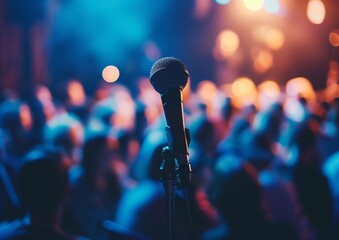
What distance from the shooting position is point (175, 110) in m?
1.70

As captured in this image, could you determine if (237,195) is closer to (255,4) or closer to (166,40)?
(255,4)

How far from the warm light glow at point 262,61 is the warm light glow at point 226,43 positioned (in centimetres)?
109

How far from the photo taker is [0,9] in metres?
11.8

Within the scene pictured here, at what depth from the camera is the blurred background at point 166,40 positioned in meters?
12.7

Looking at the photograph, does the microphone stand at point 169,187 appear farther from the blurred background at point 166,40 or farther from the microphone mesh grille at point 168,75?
the blurred background at point 166,40

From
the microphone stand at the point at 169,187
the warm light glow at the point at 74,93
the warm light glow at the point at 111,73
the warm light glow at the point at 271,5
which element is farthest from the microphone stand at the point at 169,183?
the warm light glow at the point at 111,73

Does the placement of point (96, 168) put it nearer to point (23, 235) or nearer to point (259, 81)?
point (23, 235)

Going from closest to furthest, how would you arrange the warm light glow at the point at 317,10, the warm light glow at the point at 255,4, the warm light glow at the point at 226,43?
the warm light glow at the point at 255,4
the warm light glow at the point at 317,10
the warm light glow at the point at 226,43

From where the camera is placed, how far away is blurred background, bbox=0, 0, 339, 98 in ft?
41.8

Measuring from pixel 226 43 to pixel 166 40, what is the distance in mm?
2547

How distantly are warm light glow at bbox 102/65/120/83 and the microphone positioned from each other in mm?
13206

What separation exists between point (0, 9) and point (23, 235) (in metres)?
11.0

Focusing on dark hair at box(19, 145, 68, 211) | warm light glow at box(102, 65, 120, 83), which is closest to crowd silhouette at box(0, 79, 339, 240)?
dark hair at box(19, 145, 68, 211)

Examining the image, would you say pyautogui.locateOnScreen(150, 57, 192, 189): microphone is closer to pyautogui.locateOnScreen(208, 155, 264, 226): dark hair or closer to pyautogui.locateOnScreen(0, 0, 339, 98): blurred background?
pyautogui.locateOnScreen(208, 155, 264, 226): dark hair
